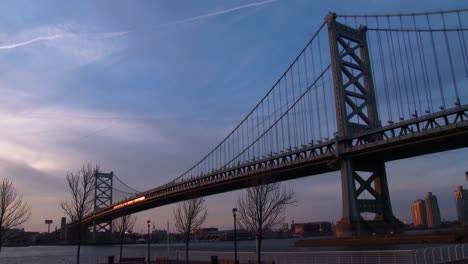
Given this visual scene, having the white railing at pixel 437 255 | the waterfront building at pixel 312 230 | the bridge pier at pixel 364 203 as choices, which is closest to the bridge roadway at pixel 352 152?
the bridge pier at pixel 364 203

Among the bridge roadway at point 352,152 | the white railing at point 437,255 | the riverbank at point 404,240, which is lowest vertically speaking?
the white railing at point 437,255

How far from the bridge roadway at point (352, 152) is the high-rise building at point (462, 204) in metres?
16.4

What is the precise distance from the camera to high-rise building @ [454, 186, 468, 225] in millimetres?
57469

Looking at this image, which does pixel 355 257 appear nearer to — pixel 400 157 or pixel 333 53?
pixel 400 157

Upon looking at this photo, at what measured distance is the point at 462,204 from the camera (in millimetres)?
59688

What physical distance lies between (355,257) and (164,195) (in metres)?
52.8

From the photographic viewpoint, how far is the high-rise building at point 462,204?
57.5 meters

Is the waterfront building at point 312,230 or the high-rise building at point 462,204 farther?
the waterfront building at point 312,230

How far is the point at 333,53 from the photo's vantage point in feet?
161

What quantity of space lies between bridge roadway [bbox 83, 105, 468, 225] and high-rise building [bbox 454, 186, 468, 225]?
1637 centimetres

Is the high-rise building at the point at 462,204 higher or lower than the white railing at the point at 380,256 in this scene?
higher

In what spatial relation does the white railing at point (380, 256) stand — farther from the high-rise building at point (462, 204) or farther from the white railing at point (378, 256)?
the high-rise building at point (462, 204)

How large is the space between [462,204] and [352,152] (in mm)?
24331

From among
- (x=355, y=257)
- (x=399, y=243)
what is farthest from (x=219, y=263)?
(x=399, y=243)
